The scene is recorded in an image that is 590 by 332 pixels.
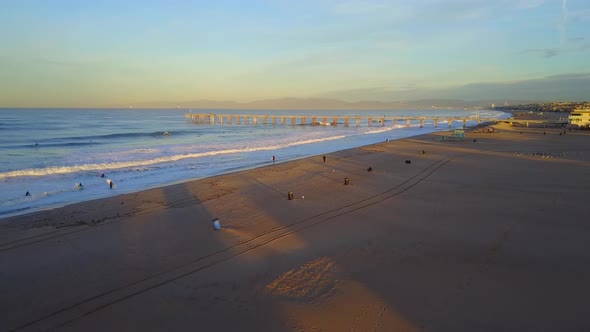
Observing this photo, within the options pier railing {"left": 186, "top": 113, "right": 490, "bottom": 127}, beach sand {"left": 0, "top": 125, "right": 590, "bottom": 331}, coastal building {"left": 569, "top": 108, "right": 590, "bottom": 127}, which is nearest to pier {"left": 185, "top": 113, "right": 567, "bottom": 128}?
pier railing {"left": 186, "top": 113, "right": 490, "bottom": 127}

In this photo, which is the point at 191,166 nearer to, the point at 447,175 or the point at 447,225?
the point at 447,175

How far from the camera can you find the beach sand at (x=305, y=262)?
455 cm

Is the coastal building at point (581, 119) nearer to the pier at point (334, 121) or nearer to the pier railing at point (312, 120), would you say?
the pier at point (334, 121)

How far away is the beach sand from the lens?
4555 millimetres

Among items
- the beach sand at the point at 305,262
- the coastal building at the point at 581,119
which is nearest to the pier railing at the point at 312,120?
the coastal building at the point at 581,119

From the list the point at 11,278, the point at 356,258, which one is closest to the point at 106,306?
the point at 11,278

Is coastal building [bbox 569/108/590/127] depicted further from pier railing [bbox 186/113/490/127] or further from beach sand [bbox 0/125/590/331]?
beach sand [bbox 0/125/590/331]

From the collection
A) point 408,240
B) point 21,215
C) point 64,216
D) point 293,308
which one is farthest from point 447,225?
point 21,215

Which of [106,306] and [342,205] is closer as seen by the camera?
[106,306]

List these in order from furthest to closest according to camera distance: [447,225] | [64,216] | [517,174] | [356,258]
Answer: [517,174], [64,216], [447,225], [356,258]

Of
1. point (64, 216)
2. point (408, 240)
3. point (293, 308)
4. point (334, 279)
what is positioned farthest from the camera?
point (64, 216)

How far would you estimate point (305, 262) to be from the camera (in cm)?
624

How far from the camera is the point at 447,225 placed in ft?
26.9

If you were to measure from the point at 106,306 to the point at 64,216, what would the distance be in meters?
5.52
